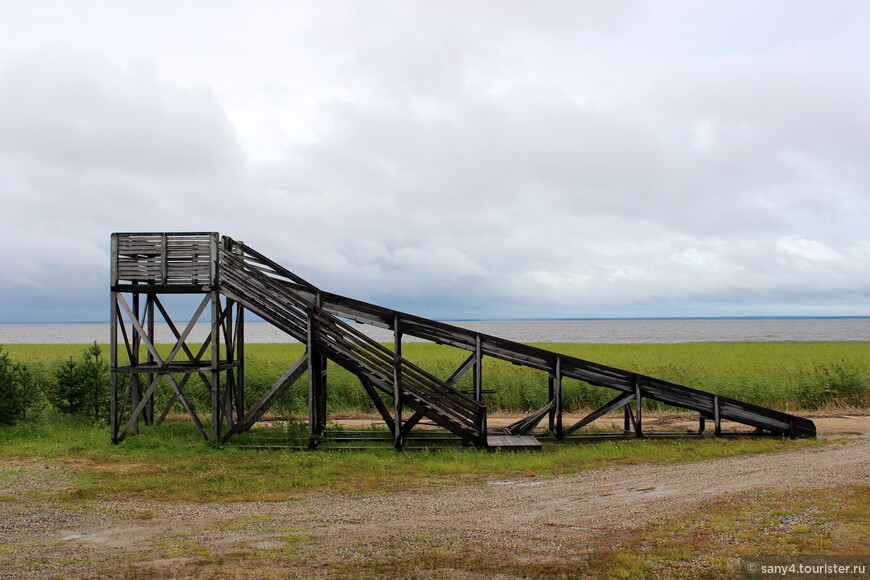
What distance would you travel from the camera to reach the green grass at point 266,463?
12.1m

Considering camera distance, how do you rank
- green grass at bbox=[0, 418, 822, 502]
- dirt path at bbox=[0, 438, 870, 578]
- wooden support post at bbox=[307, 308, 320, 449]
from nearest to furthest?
dirt path at bbox=[0, 438, 870, 578], green grass at bbox=[0, 418, 822, 502], wooden support post at bbox=[307, 308, 320, 449]

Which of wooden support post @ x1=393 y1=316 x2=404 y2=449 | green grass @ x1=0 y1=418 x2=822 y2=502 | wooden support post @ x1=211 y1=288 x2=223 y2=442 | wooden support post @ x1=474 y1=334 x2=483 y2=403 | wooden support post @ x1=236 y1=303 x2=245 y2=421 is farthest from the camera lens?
wooden support post @ x1=236 y1=303 x2=245 y2=421

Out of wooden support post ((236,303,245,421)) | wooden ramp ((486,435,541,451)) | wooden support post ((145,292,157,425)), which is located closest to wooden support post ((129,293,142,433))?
wooden support post ((145,292,157,425))

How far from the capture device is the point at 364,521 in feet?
30.9

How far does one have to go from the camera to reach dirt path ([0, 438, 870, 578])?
7879 mm

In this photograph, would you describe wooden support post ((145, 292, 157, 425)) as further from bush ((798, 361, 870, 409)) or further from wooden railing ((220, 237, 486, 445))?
→ bush ((798, 361, 870, 409))

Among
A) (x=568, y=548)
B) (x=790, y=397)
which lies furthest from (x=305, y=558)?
(x=790, y=397)

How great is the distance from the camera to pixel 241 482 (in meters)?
12.6

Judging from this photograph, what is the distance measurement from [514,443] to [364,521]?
24.1 ft

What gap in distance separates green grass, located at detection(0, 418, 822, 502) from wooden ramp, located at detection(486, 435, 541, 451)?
1.21 feet

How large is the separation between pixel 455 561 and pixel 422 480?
526 cm

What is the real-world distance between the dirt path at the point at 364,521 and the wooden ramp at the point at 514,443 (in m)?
2.81

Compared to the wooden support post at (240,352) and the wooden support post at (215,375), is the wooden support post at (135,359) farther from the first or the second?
the wooden support post at (215,375)

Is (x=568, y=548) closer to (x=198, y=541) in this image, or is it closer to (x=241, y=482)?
(x=198, y=541)
